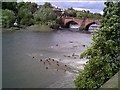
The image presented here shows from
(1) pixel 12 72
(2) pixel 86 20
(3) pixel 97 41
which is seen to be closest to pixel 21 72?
(1) pixel 12 72

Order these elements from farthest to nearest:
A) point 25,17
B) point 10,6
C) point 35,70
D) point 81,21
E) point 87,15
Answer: point 87,15 < point 81,21 < point 25,17 < point 10,6 < point 35,70

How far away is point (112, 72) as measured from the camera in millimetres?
6535

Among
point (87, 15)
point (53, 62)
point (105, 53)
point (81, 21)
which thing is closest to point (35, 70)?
point (53, 62)

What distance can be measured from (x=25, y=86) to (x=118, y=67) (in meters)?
7.56

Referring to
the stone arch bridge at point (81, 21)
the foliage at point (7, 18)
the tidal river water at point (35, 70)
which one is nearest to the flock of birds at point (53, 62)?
the tidal river water at point (35, 70)

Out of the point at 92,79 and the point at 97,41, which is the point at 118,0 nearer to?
the point at 97,41

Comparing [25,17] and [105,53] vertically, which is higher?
[105,53]

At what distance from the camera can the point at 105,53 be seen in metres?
7.05

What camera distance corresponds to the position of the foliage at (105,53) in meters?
6.73

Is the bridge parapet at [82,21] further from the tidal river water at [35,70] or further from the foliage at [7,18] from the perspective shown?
the tidal river water at [35,70]

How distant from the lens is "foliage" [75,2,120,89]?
22.1 ft

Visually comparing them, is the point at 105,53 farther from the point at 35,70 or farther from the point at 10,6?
the point at 10,6

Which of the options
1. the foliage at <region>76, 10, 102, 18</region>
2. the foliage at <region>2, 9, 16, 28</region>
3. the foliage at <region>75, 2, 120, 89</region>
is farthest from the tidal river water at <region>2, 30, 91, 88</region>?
the foliage at <region>76, 10, 102, 18</region>

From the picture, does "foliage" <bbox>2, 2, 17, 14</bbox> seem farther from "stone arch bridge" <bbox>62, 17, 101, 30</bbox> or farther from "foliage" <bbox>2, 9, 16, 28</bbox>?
"stone arch bridge" <bbox>62, 17, 101, 30</bbox>
